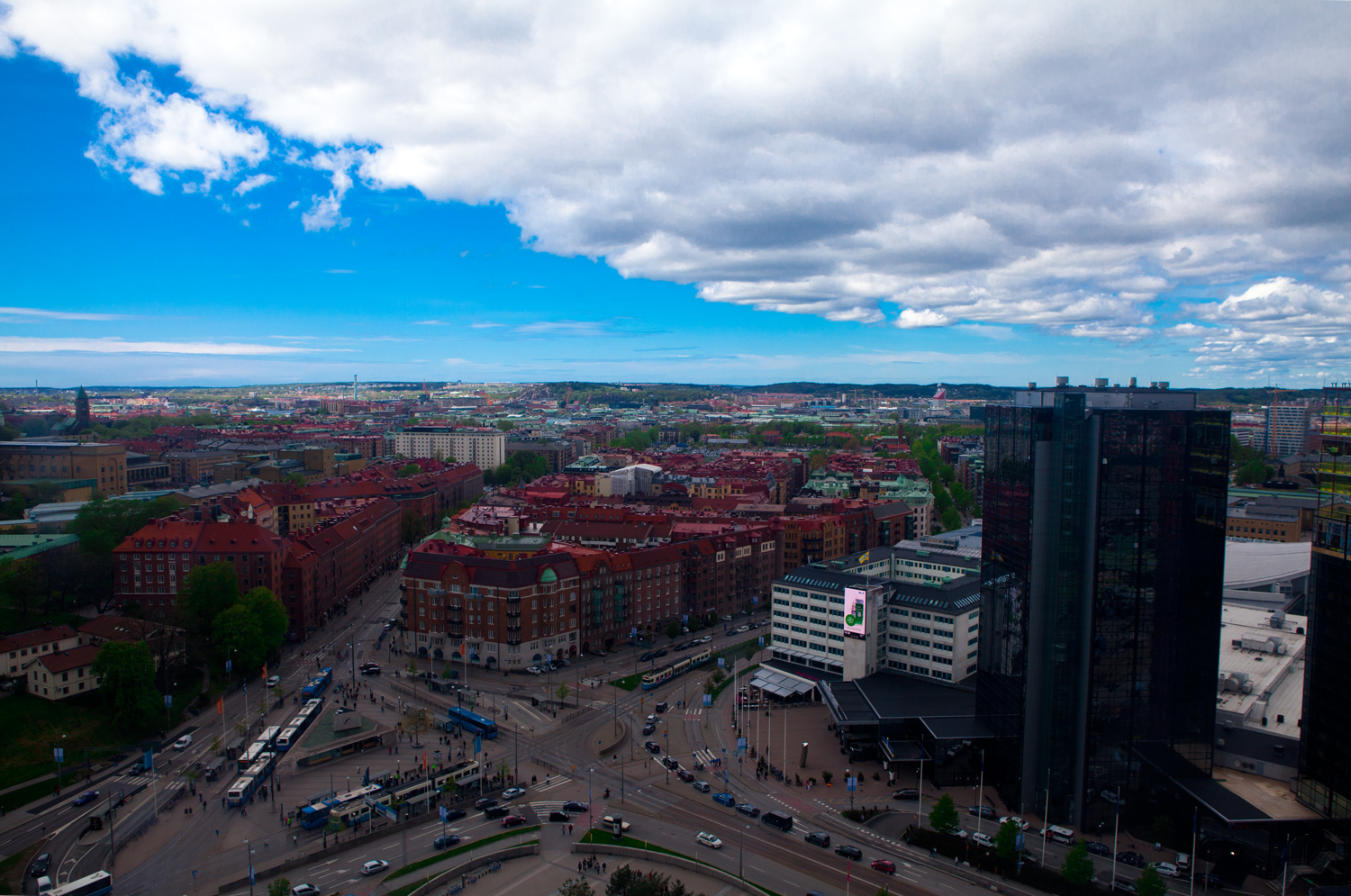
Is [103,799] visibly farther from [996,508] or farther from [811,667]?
[996,508]

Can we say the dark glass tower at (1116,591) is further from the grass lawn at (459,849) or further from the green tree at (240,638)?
the green tree at (240,638)

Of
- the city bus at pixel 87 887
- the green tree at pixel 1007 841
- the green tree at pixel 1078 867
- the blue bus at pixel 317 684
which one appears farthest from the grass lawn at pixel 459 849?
the blue bus at pixel 317 684

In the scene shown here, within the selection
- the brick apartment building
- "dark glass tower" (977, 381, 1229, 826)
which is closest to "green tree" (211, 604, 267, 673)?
"dark glass tower" (977, 381, 1229, 826)

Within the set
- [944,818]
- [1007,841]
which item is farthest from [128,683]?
[1007,841]

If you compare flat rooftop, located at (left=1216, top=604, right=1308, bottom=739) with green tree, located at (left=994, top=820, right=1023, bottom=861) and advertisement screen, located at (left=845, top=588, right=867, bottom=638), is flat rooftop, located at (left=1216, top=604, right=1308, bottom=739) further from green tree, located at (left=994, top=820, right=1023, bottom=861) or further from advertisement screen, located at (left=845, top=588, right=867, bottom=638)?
advertisement screen, located at (left=845, top=588, right=867, bottom=638)

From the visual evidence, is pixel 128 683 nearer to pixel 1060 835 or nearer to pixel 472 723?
pixel 472 723
